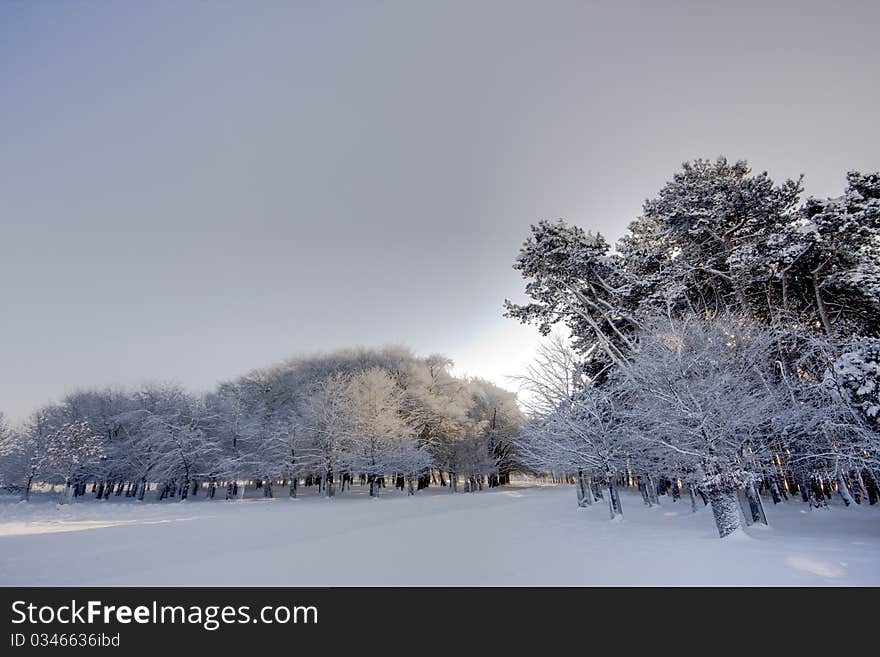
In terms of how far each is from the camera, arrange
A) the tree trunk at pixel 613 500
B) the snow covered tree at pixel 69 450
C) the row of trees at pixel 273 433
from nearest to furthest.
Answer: the tree trunk at pixel 613 500 < the snow covered tree at pixel 69 450 < the row of trees at pixel 273 433

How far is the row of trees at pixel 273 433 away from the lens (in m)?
38.9

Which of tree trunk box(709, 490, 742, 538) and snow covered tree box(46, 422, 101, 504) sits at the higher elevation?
snow covered tree box(46, 422, 101, 504)

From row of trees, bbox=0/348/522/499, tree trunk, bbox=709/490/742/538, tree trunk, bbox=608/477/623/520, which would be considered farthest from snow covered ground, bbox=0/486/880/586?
row of trees, bbox=0/348/522/499

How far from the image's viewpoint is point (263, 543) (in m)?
13.0

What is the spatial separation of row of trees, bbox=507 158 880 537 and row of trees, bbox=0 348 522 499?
877 inches

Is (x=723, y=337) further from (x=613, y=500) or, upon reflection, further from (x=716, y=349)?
(x=613, y=500)

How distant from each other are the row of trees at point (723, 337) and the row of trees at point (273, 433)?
2228 centimetres

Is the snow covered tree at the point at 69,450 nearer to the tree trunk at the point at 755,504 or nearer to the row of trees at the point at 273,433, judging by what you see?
the row of trees at the point at 273,433

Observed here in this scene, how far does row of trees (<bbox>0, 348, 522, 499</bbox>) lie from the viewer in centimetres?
3891

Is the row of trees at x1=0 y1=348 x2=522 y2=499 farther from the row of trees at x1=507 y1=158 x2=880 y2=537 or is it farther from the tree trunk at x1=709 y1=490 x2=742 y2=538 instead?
the tree trunk at x1=709 y1=490 x2=742 y2=538

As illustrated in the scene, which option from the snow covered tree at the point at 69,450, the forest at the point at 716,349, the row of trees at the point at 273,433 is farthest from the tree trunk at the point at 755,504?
the snow covered tree at the point at 69,450

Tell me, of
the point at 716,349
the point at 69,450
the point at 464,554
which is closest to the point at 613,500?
the point at 716,349
